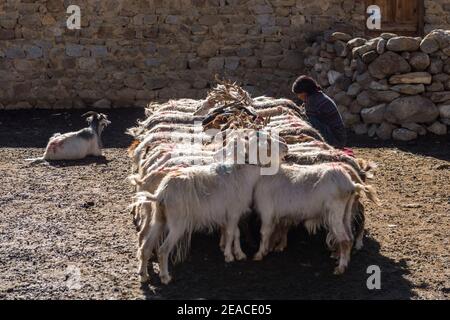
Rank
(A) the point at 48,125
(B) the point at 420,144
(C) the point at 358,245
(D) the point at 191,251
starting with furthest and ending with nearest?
(A) the point at 48,125
(B) the point at 420,144
(C) the point at 358,245
(D) the point at 191,251

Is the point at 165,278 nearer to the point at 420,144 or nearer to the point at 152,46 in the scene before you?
the point at 420,144

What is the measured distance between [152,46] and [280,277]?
8035 mm

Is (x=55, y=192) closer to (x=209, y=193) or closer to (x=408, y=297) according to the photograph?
(x=209, y=193)

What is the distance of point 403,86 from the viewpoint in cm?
1009

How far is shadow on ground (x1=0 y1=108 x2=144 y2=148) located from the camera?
1044 cm

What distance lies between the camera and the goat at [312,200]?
5125 mm

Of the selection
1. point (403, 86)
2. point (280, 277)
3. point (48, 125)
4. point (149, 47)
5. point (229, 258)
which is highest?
point (149, 47)

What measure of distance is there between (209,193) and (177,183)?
0.82 feet

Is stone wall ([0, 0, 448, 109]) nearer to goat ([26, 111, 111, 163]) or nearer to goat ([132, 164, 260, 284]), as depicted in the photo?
goat ([26, 111, 111, 163])

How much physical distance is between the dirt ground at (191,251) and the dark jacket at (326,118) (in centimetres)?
83

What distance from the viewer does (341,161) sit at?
570cm

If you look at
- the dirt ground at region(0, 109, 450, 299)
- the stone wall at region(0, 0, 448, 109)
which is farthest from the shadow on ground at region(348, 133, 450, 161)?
the stone wall at region(0, 0, 448, 109)

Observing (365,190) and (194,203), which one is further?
(365,190)

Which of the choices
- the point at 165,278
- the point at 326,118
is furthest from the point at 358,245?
the point at 326,118
